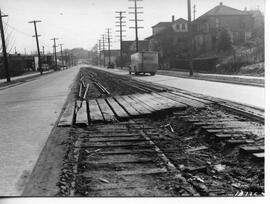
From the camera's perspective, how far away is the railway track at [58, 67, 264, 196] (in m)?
4.76

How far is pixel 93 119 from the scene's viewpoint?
404 inches

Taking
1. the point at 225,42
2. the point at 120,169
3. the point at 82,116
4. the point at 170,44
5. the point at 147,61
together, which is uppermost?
the point at 170,44

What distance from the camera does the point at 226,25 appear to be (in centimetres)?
5834

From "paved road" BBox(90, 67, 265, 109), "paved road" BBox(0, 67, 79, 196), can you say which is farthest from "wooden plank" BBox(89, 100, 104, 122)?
"paved road" BBox(90, 67, 265, 109)

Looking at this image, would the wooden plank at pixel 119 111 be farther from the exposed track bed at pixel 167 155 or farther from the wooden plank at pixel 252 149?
the wooden plank at pixel 252 149

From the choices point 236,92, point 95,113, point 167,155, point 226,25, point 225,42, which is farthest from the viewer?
point 226,25

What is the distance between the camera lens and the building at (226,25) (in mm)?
56406

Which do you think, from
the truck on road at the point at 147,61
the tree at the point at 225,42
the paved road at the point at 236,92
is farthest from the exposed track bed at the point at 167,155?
the tree at the point at 225,42

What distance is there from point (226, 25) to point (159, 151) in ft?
181

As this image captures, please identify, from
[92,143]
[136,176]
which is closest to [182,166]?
[136,176]

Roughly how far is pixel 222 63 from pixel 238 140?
33.0 metres

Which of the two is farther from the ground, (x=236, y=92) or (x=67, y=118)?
(x=236, y=92)

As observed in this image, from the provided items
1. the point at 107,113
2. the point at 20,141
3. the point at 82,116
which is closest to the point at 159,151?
the point at 20,141

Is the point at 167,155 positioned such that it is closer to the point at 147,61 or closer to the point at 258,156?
the point at 258,156
